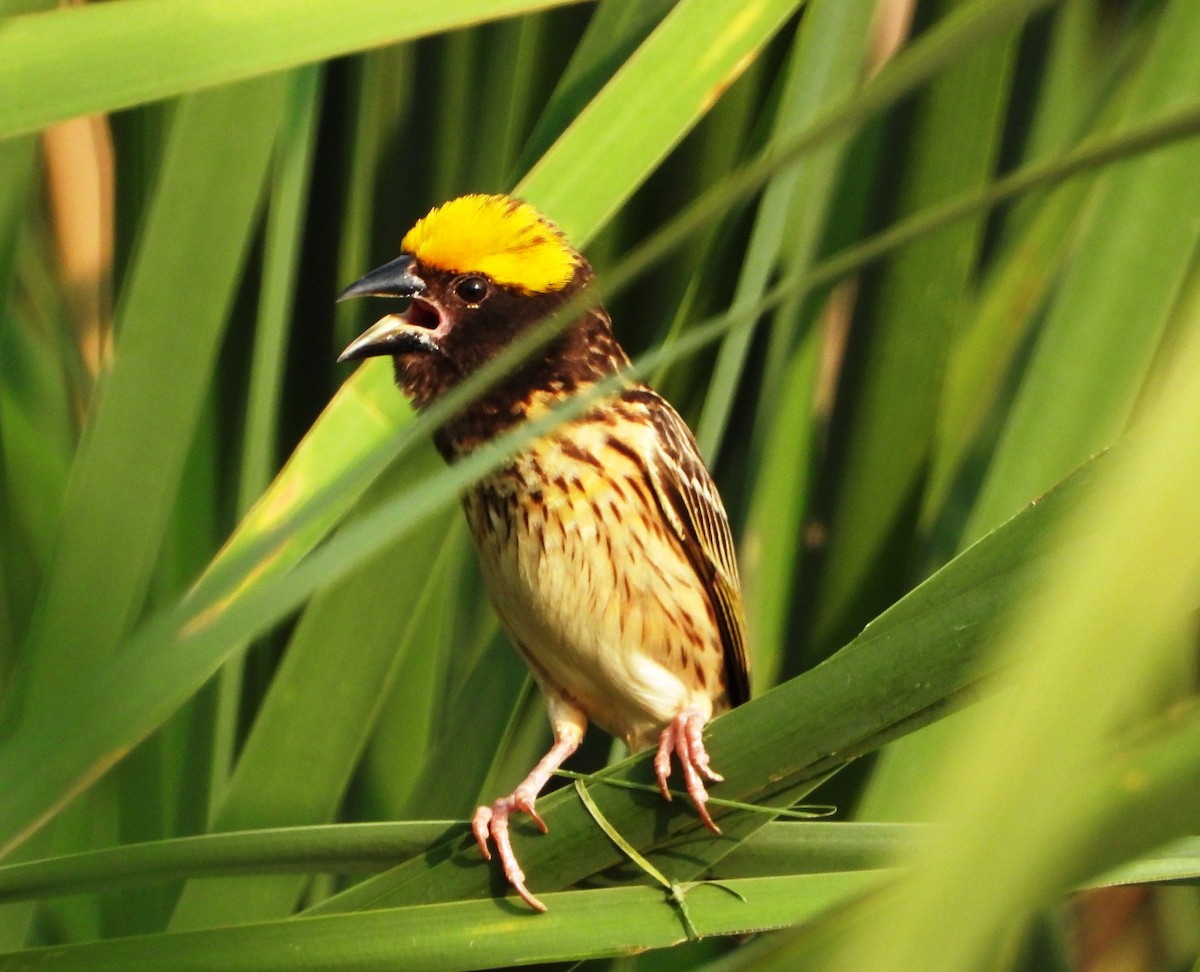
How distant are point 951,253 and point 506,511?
25.7 inches

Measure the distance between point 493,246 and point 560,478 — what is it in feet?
1.03

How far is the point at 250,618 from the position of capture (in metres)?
0.88

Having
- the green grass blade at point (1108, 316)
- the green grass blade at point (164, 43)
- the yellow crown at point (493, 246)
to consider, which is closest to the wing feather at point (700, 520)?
the yellow crown at point (493, 246)

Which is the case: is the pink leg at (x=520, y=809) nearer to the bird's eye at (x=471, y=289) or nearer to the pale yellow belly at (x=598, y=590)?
the pale yellow belly at (x=598, y=590)

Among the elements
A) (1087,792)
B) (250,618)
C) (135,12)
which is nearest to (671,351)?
(250,618)

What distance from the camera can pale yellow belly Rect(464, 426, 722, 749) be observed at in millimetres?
1899

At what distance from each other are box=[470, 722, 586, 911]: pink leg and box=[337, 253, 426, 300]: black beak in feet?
2.06

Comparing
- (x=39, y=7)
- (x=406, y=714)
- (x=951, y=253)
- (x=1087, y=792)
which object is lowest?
(x=1087, y=792)

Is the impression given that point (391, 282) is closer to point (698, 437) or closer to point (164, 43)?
point (698, 437)

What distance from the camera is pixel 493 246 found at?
1.86 m

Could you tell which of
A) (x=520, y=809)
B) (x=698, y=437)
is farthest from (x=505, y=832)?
(x=698, y=437)

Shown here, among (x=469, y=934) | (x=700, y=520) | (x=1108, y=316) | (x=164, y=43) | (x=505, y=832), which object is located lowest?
(x=469, y=934)

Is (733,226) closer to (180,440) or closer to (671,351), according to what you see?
(180,440)

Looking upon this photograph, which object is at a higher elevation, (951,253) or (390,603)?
(951,253)
